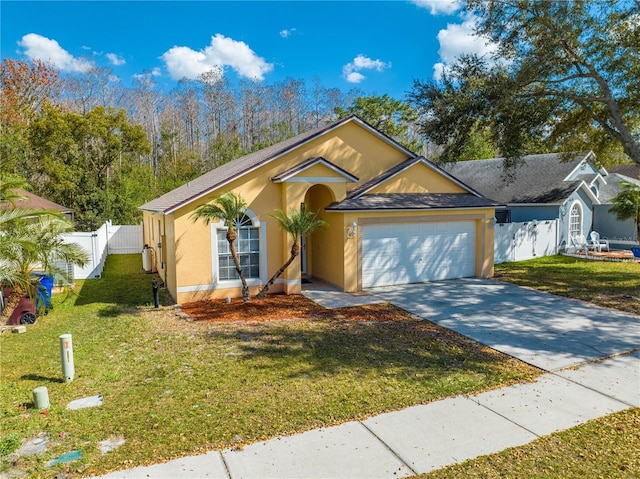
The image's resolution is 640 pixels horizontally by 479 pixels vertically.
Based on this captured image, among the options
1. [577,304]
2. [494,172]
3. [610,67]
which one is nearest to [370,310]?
[577,304]

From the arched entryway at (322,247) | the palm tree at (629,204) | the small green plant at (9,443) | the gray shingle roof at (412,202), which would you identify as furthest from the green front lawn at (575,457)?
the palm tree at (629,204)

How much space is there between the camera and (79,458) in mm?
5094

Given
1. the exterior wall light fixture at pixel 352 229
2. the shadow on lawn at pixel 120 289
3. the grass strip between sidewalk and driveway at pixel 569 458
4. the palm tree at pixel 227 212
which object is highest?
the palm tree at pixel 227 212

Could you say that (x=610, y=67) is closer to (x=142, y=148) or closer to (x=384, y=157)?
(x=384, y=157)

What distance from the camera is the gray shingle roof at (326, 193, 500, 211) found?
1445 cm

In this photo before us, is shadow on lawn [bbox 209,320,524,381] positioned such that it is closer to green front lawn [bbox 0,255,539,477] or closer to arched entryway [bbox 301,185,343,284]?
green front lawn [bbox 0,255,539,477]

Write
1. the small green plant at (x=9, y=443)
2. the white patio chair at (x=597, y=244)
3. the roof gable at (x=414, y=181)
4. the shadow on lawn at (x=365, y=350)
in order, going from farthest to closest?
the white patio chair at (x=597, y=244), the roof gable at (x=414, y=181), the shadow on lawn at (x=365, y=350), the small green plant at (x=9, y=443)

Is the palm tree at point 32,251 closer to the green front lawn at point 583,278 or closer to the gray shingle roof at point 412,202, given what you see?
the gray shingle roof at point 412,202

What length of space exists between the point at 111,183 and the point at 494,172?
27988 millimetres

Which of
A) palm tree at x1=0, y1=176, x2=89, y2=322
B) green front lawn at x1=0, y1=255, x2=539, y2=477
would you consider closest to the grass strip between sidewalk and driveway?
green front lawn at x1=0, y1=255, x2=539, y2=477

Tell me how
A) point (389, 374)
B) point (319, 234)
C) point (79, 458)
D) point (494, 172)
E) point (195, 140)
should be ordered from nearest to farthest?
point (79, 458) → point (389, 374) → point (319, 234) → point (494, 172) → point (195, 140)

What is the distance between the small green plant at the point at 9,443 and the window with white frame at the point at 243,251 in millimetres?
8301

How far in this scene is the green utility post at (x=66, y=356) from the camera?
7273 millimetres

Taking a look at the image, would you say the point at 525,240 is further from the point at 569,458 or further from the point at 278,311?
the point at 569,458
